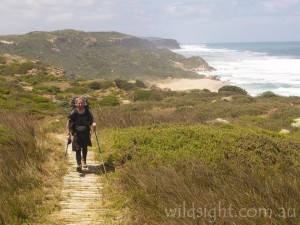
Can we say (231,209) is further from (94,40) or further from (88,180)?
(94,40)

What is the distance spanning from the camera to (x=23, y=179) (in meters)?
6.50

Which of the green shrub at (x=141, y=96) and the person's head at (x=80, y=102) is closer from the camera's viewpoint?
the person's head at (x=80, y=102)

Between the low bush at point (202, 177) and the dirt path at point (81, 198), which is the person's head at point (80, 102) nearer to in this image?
the dirt path at point (81, 198)

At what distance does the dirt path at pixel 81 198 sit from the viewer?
5668mm

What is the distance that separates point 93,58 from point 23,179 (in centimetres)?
10177

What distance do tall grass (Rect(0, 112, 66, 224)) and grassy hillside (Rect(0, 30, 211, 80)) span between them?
7652 cm

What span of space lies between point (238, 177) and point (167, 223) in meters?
1.91

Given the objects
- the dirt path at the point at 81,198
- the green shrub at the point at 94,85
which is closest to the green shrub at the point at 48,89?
the green shrub at the point at 94,85

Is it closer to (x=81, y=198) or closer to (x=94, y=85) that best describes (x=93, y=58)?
(x=94, y=85)

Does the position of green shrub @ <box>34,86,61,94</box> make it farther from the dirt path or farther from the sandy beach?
the sandy beach

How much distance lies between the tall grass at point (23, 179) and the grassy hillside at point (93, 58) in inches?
3013

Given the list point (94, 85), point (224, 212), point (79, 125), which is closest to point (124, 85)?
point (94, 85)

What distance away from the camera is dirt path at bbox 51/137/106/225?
5.67 m

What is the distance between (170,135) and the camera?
10.3 metres
